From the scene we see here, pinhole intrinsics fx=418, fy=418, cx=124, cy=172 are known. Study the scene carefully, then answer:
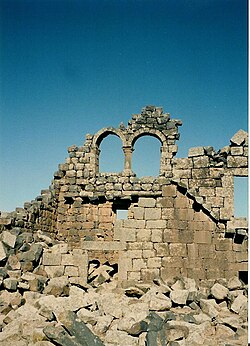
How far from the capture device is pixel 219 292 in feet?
30.0

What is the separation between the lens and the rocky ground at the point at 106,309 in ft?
22.5

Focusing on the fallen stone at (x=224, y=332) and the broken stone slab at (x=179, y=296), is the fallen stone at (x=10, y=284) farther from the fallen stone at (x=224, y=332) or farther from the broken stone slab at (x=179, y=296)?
the fallen stone at (x=224, y=332)

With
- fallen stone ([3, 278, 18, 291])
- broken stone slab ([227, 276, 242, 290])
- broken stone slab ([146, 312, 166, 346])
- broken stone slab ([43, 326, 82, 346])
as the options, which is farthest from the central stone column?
broken stone slab ([43, 326, 82, 346])

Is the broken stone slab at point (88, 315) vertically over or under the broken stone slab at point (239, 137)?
under

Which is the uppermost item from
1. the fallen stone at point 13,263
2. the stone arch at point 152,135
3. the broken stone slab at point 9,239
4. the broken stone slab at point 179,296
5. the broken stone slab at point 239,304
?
the stone arch at point 152,135

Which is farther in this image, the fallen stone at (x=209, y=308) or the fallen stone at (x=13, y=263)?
the fallen stone at (x=13, y=263)

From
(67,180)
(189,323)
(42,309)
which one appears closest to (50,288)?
(42,309)

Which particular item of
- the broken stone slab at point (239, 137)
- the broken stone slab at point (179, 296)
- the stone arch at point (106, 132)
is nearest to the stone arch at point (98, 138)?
the stone arch at point (106, 132)

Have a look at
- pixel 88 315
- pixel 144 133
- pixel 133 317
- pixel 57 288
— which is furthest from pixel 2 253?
pixel 144 133

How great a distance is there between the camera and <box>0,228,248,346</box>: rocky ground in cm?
686

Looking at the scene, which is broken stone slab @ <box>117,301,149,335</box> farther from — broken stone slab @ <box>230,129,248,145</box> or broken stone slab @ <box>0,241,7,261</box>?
broken stone slab @ <box>230,129,248,145</box>

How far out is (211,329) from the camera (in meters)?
7.40

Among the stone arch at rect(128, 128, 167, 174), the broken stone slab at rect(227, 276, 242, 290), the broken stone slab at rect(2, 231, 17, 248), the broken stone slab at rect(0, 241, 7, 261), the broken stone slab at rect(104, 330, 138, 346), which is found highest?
the stone arch at rect(128, 128, 167, 174)

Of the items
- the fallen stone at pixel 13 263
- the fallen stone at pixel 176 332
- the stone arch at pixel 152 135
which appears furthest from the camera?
the stone arch at pixel 152 135
